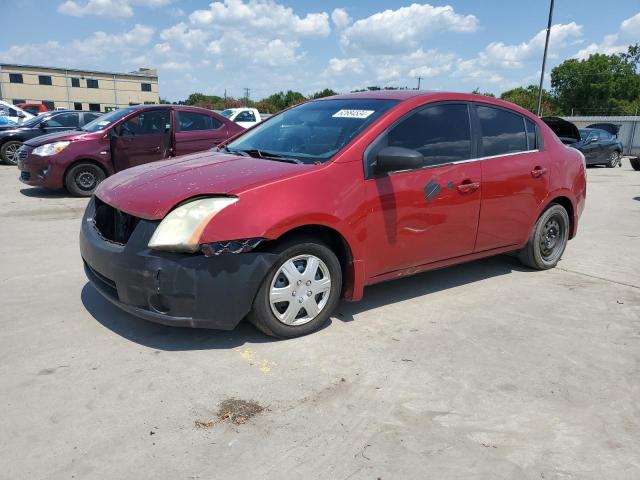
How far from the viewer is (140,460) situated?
2350mm

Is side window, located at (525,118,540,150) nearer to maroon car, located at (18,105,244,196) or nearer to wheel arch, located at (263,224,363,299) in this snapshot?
wheel arch, located at (263,224,363,299)

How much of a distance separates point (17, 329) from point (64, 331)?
343 millimetres

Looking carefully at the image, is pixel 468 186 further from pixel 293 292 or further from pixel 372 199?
pixel 293 292

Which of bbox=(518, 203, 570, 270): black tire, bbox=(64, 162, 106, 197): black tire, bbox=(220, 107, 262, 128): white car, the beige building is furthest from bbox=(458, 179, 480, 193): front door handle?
the beige building

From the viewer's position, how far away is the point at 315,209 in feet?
A: 11.3

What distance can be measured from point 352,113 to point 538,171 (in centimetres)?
201

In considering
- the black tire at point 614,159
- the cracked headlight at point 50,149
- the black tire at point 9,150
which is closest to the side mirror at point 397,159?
the cracked headlight at point 50,149

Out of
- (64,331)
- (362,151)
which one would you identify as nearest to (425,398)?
(362,151)

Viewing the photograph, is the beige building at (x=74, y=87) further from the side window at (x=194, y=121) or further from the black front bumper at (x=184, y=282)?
the black front bumper at (x=184, y=282)

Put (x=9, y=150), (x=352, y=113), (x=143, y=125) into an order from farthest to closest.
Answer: (x=9, y=150) → (x=143, y=125) → (x=352, y=113)

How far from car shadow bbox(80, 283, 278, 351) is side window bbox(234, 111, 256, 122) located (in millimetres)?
16701

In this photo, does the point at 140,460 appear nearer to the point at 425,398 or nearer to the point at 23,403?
the point at 23,403

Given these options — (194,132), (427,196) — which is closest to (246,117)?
(194,132)

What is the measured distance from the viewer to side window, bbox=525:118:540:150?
5012 millimetres
